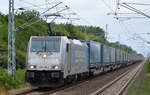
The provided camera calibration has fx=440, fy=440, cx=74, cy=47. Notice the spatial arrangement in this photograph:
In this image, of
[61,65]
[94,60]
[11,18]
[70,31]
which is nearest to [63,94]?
[61,65]

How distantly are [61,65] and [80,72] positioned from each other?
25.8 ft

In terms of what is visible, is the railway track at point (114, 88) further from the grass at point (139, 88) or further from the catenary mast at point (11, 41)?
the catenary mast at point (11, 41)

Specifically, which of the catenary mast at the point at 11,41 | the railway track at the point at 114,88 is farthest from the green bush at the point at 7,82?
the railway track at the point at 114,88

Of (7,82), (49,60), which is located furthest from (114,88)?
(7,82)

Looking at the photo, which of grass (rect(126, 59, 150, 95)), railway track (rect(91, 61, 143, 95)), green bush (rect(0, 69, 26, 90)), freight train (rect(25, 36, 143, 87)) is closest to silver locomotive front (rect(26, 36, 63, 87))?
freight train (rect(25, 36, 143, 87))

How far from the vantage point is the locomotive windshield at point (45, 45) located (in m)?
26.1

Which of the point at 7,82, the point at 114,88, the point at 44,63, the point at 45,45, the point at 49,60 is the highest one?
the point at 45,45

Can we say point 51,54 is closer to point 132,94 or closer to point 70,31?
point 132,94

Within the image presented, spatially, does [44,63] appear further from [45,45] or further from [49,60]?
[45,45]

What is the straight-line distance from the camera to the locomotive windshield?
85.7 feet

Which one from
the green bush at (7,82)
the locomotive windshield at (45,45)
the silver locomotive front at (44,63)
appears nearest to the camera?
the silver locomotive front at (44,63)

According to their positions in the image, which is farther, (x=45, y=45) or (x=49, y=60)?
(x=45, y=45)

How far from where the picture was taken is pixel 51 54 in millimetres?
25812

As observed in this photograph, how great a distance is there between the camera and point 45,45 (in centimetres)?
2623
